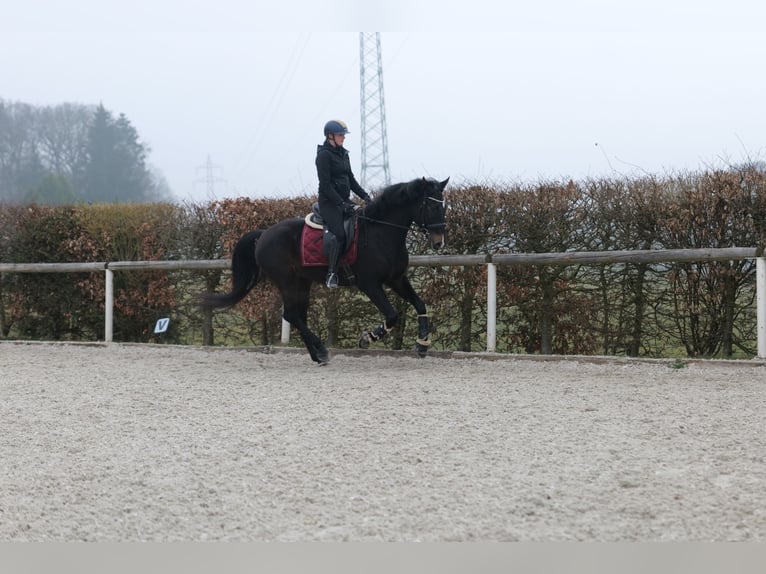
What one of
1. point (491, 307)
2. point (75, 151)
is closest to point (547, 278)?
point (491, 307)

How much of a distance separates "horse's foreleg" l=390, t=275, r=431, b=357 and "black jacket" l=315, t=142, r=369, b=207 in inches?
38.6

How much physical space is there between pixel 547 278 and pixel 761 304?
2.21 m

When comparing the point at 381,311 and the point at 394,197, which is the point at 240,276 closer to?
the point at 381,311

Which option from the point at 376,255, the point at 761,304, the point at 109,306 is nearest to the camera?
the point at 761,304

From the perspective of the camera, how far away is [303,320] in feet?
29.6

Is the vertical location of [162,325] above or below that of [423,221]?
below

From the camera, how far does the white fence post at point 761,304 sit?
7512mm

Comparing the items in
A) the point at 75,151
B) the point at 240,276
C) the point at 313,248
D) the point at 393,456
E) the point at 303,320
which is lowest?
the point at 393,456

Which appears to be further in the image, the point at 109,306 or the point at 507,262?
the point at 109,306

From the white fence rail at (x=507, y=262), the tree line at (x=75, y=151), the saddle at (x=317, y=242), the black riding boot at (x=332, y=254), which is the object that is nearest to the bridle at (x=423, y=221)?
the saddle at (x=317, y=242)

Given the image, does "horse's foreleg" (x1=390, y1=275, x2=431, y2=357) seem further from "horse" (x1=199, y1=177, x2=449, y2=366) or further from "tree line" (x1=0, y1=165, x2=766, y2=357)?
"tree line" (x1=0, y1=165, x2=766, y2=357)

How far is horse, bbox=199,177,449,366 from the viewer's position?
8.25m

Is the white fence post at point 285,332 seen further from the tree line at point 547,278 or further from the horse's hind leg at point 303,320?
the horse's hind leg at point 303,320

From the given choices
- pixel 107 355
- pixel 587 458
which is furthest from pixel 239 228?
pixel 587 458
